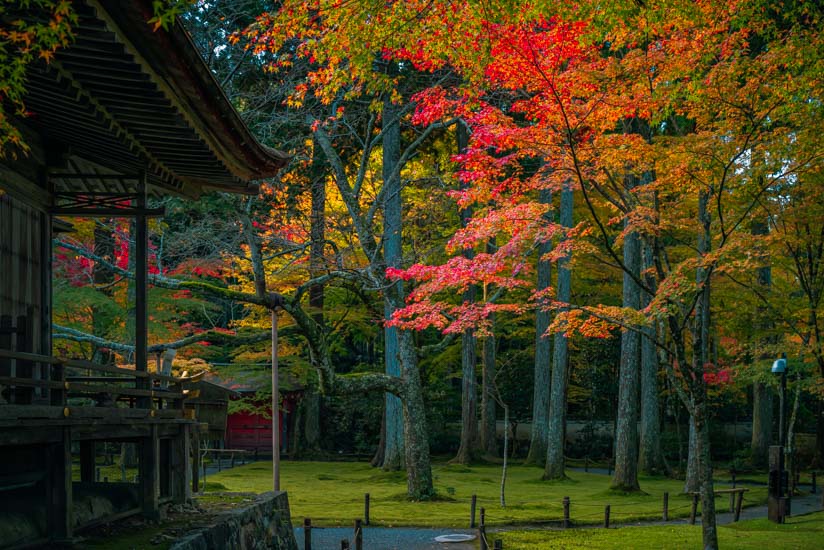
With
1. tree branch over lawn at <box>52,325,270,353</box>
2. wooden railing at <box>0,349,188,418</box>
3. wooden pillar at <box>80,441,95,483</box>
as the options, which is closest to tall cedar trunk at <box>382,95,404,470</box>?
tree branch over lawn at <box>52,325,270,353</box>

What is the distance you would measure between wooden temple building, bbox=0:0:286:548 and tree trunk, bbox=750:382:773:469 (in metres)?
26.4

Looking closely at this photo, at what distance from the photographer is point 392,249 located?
27641 mm

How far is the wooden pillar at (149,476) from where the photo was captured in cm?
968

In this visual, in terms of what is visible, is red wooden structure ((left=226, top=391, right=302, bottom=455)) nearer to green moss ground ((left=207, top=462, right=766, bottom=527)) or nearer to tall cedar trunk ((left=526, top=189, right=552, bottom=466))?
green moss ground ((left=207, top=462, right=766, bottom=527))

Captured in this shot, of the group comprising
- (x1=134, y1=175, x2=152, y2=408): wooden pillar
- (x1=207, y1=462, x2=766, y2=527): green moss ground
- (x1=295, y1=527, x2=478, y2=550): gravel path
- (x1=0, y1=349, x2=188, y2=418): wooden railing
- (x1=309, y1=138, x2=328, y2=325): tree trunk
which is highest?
(x1=309, y1=138, x2=328, y2=325): tree trunk

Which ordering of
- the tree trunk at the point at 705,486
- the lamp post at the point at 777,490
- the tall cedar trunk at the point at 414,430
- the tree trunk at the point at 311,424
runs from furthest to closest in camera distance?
the tree trunk at the point at 311,424 → the tall cedar trunk at the point at 414,430 → the lamp post at the point at 777,490 → the tree trunk at the point at 705,486

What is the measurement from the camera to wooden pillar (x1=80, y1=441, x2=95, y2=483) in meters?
10.4

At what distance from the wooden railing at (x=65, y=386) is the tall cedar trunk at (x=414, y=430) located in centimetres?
1056

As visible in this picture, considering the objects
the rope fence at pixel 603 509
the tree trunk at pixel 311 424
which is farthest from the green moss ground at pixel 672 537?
the tree trunk at pixel 311 424

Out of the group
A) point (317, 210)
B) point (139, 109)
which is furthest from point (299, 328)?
point (139, 109)

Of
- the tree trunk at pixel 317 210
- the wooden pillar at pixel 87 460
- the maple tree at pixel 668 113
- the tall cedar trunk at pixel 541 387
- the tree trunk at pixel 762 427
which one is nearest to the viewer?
the wooden pillar at pixel 87 460

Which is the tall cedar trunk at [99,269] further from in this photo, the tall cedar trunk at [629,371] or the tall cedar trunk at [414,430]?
the tall cedar trunk at [629,371]

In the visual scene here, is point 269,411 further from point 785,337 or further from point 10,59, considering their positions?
point 10,59

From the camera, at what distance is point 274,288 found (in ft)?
100
